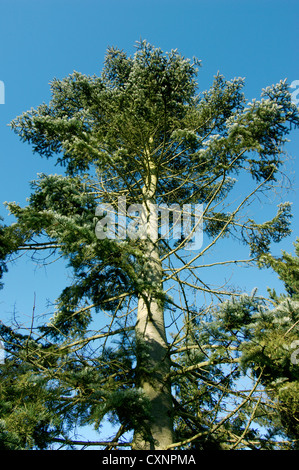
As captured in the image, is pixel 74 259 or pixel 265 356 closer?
pixel 265 356

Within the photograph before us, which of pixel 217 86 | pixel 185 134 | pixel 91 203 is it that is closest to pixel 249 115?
pixel 185 134

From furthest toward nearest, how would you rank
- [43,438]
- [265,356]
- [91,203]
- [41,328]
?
[41,328], [91,203], [43,438], [265,356]

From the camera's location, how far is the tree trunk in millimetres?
3902

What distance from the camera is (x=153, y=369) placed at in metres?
4.41

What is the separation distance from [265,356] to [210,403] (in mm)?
3686

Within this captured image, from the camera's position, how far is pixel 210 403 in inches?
250

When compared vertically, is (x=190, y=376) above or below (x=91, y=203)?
below

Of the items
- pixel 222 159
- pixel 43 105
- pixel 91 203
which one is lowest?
pixel 91 203

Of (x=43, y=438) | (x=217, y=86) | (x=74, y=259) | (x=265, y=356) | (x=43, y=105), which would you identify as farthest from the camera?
(x=43, y=105)

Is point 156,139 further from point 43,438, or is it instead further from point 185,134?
point 43,438

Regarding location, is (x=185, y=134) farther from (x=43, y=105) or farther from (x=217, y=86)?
(x=43, y=105)

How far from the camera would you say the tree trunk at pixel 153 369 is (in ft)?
12.8

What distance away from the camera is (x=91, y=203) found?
4.54 metres
